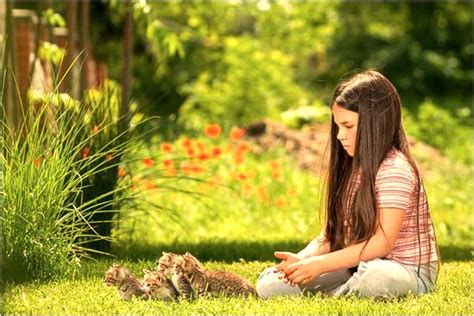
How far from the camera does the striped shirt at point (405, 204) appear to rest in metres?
4.86

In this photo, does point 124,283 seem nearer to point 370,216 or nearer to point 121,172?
point 370,216

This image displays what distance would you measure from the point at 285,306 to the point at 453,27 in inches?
748

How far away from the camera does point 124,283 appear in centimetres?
479

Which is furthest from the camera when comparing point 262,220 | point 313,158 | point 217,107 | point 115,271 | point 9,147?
point 217,107

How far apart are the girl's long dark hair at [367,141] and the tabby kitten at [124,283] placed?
1.03m

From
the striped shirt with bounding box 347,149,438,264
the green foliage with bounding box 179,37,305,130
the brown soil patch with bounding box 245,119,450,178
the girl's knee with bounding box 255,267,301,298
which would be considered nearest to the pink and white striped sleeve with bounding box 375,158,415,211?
the striped shirt with bounding box 347,149,438,264

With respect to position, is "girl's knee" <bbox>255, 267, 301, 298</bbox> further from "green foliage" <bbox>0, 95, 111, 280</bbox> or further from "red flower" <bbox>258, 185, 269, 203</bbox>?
"red flower" <bbox>258, 185, 269, 203</bbox>

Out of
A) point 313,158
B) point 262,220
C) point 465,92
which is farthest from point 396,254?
point 465,92

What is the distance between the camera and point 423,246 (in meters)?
5.05

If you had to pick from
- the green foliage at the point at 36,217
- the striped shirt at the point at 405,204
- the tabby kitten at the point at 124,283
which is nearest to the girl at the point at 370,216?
the striped shirt at the point at 405,204

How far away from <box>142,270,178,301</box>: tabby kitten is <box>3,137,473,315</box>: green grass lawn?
0.08 metres

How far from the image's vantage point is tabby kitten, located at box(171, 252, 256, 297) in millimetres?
4707

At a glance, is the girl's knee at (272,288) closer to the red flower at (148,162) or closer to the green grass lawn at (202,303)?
the green grass lawn at (202,303)

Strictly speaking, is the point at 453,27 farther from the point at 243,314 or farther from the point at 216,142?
the point at 243,314
